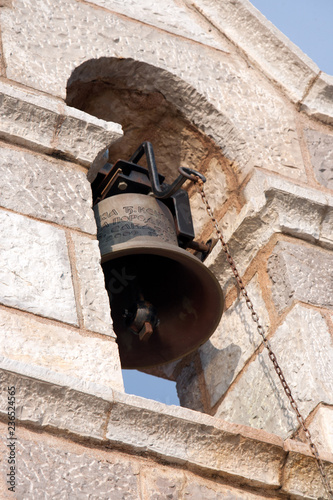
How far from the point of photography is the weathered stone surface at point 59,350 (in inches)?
103

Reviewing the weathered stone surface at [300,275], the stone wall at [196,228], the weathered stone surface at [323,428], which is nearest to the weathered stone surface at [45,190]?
the stone wall at [196,228]

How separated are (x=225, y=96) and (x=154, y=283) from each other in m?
0.91

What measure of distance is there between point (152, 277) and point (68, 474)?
123cm

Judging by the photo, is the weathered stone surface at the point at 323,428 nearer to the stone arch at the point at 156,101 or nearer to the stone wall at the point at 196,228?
the stone wall at the point at 196,228

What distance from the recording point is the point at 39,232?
300cm

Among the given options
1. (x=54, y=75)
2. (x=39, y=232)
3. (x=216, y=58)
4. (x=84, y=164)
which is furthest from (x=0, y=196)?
(x=216, y=58)

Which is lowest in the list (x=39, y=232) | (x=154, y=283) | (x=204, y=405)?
(x=204, y=405)

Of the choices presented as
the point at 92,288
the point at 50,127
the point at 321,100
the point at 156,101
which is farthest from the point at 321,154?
the point at 92,288

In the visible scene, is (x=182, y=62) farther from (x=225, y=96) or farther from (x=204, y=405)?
(x=204, y=405)

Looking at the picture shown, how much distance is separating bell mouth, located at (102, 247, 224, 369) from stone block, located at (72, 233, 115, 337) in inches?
17.3

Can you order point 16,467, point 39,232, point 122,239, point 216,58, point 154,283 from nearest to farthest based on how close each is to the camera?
1. point 16,467
2. point 39,232
3. point 122,239
4. point 154,283
5. point 216,58

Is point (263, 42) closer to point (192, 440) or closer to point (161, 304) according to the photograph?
point (161, 304)

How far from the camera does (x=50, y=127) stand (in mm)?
3344

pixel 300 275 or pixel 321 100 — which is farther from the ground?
pixel 321 100
